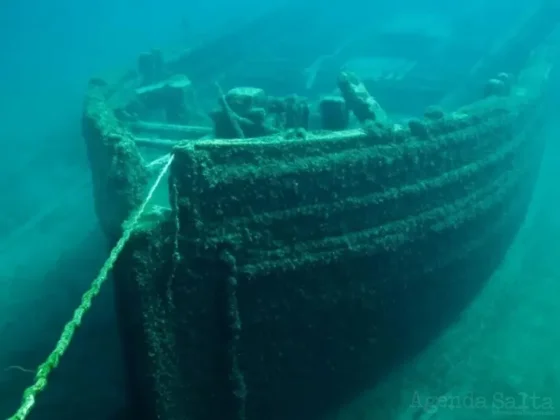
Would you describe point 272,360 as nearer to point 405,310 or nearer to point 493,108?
point 405,310

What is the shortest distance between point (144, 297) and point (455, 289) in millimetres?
3874

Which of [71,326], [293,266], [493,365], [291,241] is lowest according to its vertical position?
[71,326]

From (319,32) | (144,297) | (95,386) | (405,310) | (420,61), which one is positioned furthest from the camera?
(319,32)

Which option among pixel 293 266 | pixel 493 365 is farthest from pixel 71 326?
pixel 493 365

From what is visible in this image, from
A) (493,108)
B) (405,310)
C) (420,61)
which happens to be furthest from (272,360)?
(420,61)

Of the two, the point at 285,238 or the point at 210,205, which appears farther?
the point at 285,238

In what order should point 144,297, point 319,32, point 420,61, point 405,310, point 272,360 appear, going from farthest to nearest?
point 319,32, point 420,61, point 405,310, point 272,360, point 144,297

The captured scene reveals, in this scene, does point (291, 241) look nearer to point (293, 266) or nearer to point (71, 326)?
point (293, 266)

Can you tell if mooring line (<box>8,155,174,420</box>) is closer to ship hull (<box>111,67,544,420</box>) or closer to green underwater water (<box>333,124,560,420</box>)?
ship hull (<box>111,67,544,420</box>)

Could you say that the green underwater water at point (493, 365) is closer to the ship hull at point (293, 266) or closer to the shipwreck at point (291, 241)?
the shipwreck at point (291, 241)

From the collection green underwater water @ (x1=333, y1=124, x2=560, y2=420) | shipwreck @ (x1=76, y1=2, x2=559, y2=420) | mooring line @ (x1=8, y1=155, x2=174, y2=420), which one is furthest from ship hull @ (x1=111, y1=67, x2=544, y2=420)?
green underwater water @ (x1=333, y1=124, x2=560, y2=420)

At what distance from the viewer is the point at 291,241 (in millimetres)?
4469

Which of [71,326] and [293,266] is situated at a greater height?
[293,266]

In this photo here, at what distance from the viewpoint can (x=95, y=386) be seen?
630 cm
